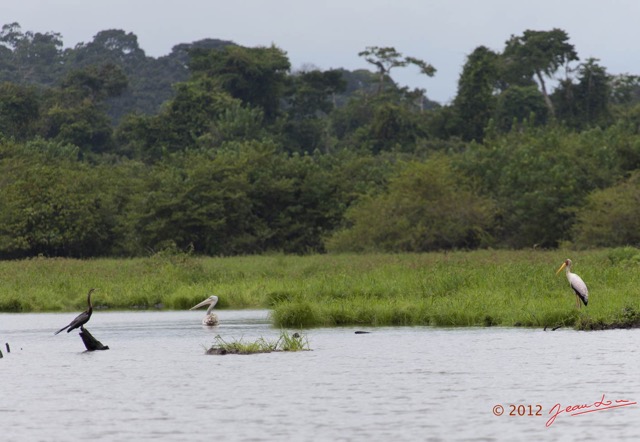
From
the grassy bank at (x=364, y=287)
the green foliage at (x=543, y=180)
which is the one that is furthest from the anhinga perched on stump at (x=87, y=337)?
the green foliage at (x=543, y=180)

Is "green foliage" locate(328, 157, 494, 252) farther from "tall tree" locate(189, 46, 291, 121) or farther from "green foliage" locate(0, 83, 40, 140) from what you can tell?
"green foliage" locate(0, 83, 40, 140)

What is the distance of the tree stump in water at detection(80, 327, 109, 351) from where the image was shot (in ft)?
69.4

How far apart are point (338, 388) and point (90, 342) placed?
648cm

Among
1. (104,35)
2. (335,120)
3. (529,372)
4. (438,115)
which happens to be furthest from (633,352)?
(104,35)

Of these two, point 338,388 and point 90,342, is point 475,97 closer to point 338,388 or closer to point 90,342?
point 90,342

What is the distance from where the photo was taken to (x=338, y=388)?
16516 millimetres

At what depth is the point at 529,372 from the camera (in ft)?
57.2

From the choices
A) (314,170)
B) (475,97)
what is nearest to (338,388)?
(314,170)

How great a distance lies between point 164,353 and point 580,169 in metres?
33.7

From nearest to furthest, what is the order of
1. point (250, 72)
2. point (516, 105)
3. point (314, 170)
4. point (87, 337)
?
point (87, 337)
point (314, 170)
point (516, 105)
point (250, 72)

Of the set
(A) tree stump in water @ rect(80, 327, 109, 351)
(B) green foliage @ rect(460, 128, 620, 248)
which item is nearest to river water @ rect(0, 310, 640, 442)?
(A) tree stump in water @ rect(80, 327, 109, 351)

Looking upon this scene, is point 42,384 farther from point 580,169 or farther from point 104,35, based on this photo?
point 104,35

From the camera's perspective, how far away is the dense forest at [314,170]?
50969 millimetres

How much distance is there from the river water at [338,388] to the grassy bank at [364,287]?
89 centimetres
